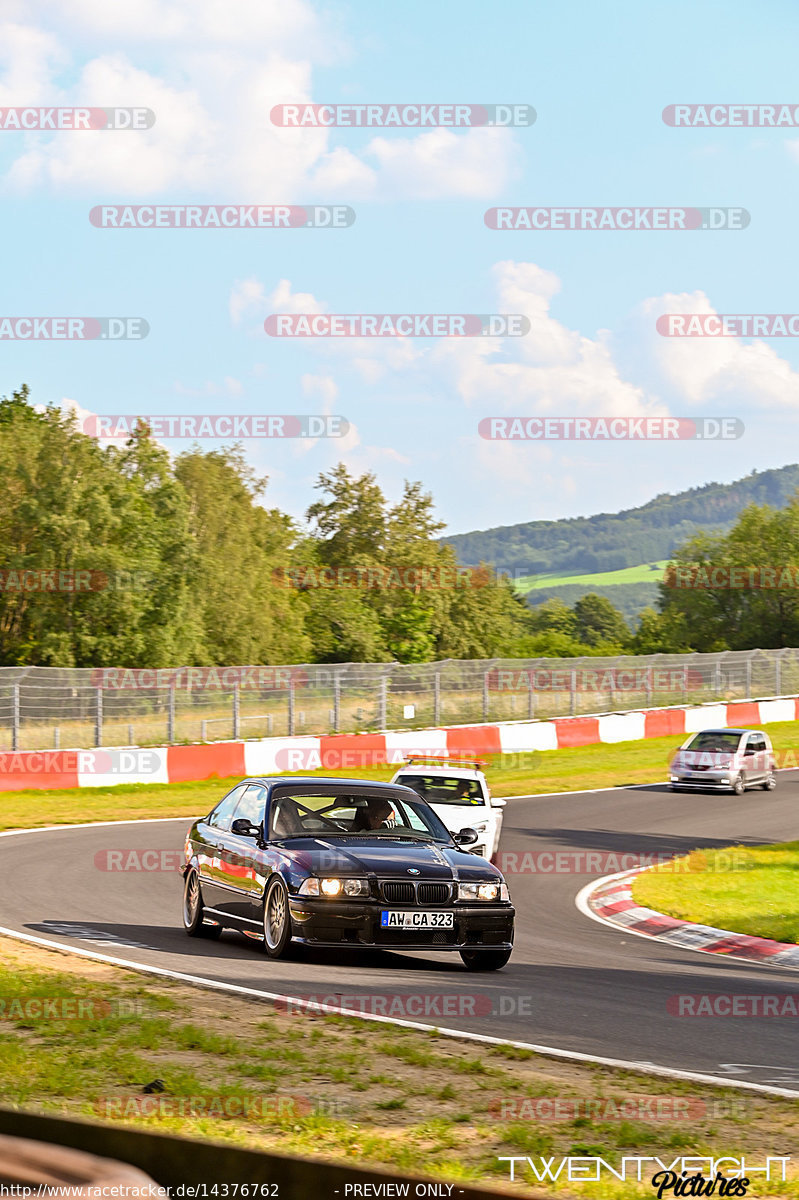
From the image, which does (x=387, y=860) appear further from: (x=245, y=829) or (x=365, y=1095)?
(x=365, y=1095)

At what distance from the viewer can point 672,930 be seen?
1465 cm

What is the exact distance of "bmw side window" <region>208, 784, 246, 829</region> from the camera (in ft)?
40.4

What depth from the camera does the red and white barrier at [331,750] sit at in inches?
1056

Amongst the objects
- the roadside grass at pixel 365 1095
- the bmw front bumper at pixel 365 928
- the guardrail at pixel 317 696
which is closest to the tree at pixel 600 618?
the guardrail at pixel 317 696

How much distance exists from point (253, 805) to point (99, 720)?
16739 mm

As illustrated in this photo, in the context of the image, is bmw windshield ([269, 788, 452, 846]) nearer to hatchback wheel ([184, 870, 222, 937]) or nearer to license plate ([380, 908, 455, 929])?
license plate ([380, 908, 455, 929])

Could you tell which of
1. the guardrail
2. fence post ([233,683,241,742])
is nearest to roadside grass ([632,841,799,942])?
the guardrail

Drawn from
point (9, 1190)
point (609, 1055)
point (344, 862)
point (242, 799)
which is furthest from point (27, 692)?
point (9, 1190)

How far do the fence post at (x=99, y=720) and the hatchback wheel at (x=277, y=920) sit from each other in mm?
17440

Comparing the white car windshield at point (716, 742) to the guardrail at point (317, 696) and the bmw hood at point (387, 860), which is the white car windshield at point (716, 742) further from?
the bmw hood at point (387, 860)

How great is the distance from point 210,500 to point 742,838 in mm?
51584

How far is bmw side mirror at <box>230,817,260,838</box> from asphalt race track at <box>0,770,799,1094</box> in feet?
3.20

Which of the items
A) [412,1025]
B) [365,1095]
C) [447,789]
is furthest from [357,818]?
[447,789]

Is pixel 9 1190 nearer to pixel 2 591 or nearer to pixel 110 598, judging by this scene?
pixel 110 598
